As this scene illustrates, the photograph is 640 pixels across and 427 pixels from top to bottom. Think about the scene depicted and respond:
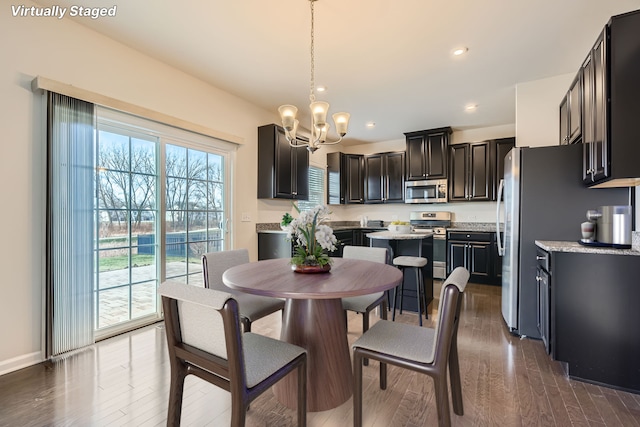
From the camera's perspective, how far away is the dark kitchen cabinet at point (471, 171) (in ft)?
15.6

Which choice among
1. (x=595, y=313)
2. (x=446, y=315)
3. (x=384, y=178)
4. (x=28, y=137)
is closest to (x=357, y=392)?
(x=446, y=315)

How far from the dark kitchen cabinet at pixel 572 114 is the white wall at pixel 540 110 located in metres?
0.12

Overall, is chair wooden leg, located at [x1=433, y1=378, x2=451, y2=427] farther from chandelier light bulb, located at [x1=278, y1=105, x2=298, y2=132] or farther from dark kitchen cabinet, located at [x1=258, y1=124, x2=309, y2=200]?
dark kitchen cabinet, located at [x1=258, y1=124, x2=309, y2=200]

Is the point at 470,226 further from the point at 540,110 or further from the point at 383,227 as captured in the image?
the point at 540,110

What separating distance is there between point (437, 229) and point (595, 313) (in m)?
3.11

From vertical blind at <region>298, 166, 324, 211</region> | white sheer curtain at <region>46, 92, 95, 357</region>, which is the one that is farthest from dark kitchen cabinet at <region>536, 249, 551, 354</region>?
white sheer curtain at <region>46, 92, 95, 357</region>

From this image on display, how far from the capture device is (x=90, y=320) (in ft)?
7.82

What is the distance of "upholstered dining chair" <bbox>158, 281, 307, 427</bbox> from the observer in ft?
3.60

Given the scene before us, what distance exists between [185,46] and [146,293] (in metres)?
2.43

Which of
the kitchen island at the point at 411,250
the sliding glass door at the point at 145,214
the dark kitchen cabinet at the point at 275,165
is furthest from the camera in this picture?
the dark kitchen cabinet at the point at 275,165

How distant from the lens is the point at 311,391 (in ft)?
5.51

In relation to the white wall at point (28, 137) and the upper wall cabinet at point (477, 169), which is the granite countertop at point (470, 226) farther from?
the white wall at point (28, 137)

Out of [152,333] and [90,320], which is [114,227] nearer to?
[90,320]

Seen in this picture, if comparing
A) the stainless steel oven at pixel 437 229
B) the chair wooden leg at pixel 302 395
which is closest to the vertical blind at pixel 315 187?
the stainless steel oven at pixel 437 229
